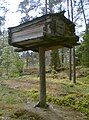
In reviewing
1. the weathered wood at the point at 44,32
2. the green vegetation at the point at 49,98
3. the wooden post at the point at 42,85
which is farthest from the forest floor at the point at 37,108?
the weathered wood at the point at 44,32

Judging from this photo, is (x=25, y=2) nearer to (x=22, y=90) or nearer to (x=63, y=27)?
(x=22, y=90)

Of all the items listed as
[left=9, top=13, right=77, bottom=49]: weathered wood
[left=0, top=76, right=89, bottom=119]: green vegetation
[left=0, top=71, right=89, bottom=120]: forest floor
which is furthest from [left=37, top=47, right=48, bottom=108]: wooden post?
[left=0, top=76, right=89, bottom=119]: green vegetation

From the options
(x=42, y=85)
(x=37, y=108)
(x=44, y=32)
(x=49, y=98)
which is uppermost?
(x=44, y=32)

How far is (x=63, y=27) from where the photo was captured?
40.3 ft

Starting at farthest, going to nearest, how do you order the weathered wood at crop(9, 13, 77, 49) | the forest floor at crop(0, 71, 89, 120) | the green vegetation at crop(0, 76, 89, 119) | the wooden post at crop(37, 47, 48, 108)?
1. the green vegetation at crop(0, 76, 89, 119)
2. the wooden post at crop(37, 47, 48, 108)
3. the weathered wood at crop(9, 13, 77, 49)
4. the forest floor at crop(0, 71, 89, 120)

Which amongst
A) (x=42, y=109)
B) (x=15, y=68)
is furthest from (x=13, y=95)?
(x=15, y=68)

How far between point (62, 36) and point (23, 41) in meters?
2.02

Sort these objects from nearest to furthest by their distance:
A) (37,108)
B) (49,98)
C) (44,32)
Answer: (44,32), (37,108), (49,98)

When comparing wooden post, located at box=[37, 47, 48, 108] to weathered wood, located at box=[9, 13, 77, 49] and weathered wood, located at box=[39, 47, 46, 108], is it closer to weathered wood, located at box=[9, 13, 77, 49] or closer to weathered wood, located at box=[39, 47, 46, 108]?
weathered wood, located at box=[39, 47, 46, 108]

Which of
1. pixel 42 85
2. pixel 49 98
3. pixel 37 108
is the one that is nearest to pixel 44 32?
pixel 42 85

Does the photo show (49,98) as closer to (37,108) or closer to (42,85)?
(42,85)

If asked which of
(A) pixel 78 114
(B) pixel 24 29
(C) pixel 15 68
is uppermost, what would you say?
(B) pixel 24 29

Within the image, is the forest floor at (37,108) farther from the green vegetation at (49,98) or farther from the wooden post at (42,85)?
the wooden post at (42,85)

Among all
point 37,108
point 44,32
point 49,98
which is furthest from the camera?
point 49,98
